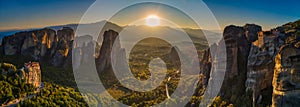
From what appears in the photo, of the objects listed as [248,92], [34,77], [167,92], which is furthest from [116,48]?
[248,92]

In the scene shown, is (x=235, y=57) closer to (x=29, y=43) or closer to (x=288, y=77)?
(x=288, y=77)

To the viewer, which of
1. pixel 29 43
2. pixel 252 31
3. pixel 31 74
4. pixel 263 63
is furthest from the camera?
pixel 29 43

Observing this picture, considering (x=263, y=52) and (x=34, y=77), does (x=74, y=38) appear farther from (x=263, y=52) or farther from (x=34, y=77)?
(x=263, y=52)

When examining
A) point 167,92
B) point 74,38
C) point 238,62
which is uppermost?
point 74,38

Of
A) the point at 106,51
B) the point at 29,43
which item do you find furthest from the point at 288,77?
the point at 29,43

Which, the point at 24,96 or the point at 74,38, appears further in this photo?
the point at 74,38

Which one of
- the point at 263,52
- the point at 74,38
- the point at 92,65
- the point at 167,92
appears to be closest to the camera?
the point at 263,52

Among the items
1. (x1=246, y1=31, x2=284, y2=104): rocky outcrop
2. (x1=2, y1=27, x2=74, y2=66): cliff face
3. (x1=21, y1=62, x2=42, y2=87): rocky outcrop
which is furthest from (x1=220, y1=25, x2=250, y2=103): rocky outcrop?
(x1=2, y1=27, x2=74, y2=66): cliff face

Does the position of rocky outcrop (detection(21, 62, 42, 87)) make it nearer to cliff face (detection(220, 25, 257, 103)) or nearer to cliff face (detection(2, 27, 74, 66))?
cliff face (detection(220, 25, 257, 103))

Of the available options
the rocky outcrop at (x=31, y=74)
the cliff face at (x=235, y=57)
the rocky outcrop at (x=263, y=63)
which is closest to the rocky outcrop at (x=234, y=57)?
the cliff face at (x=235, y=57)
